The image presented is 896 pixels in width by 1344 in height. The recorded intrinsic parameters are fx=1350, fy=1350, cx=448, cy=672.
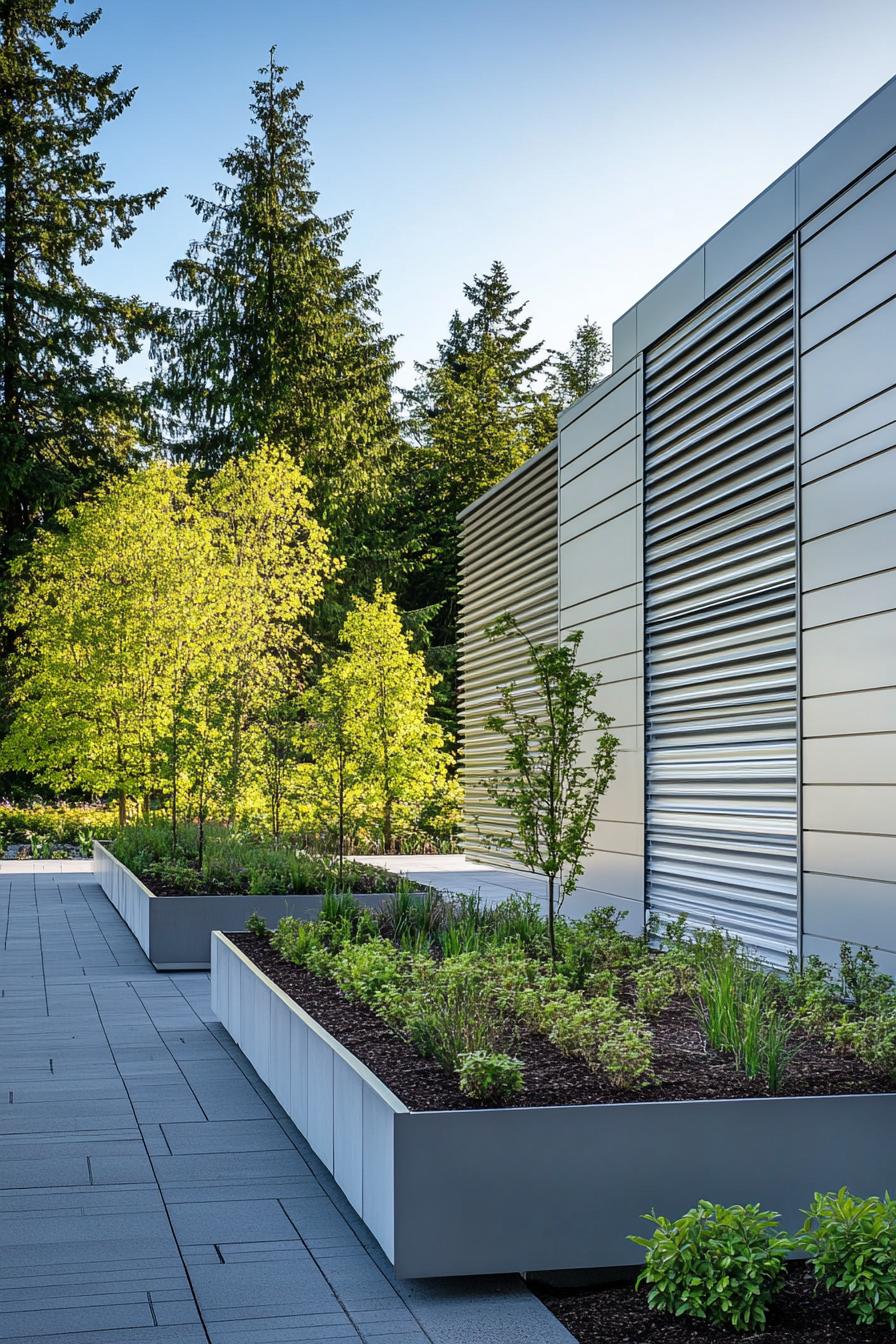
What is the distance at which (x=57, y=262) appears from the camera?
30.1 m

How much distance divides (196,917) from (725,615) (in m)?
4.81

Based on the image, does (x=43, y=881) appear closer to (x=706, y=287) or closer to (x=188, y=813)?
(x=188, y=813)

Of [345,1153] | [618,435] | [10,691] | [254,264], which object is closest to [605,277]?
[254,264]

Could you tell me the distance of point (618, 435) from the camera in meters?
10.9

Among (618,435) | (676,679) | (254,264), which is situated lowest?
(676,679)

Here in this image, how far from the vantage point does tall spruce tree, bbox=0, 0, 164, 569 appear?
96.2 ft

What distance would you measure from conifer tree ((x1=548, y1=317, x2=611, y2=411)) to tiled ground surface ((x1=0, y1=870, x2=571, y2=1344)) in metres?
38.4

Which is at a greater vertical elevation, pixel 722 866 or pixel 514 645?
pixel 514 645

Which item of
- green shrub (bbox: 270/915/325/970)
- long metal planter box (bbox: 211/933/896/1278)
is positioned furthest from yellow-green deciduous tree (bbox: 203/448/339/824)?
long metal planter box (bbox: 211/933/896/1278)

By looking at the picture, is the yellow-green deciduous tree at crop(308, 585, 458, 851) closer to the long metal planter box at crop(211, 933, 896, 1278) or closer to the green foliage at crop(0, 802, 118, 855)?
the green foliage at crop(0, 802, 118, 855)

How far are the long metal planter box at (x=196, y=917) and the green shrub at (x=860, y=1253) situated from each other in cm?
716

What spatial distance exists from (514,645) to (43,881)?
696 centimetres

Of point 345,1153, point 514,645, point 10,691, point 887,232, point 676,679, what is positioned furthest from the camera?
point 10,691

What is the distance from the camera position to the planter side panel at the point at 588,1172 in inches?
158
